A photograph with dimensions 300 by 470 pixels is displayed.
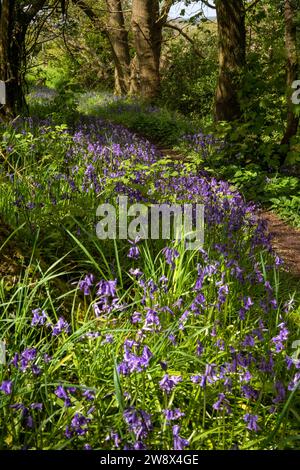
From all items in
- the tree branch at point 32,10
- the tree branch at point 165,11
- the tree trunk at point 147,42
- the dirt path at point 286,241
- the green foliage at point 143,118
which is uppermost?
the tree branch at point 165,11

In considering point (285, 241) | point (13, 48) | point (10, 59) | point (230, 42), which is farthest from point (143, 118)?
point (285, 241)

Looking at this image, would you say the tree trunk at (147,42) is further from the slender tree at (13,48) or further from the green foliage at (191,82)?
the slender tree at (13,48)

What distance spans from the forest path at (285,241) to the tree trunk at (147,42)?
38.5 feet

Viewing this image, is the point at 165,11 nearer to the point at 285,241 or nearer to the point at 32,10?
the point at 32,10

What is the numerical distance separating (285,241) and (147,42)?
13278mm

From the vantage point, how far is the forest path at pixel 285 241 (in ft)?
15.4

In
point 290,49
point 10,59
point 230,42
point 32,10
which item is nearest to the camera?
point 290,49

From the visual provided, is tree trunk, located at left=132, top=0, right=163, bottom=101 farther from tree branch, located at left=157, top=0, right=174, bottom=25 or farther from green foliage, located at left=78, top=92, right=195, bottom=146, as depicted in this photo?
green foliage, located at left=78, top=92, right=195, bottom=146

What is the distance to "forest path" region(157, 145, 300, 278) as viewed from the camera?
468 cm

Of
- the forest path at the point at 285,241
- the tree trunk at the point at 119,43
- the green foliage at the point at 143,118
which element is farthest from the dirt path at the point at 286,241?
the tree trunk at the point at 119,43

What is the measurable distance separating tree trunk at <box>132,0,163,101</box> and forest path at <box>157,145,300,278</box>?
11746 millimetres

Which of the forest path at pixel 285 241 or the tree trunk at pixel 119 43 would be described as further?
the tree trunk at pixel 119 43

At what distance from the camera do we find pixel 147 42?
56.4 feet

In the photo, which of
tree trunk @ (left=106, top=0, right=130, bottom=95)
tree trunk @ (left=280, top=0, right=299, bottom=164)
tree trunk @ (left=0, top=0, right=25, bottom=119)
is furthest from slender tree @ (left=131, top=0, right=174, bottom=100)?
tree trunk @ (left=280, top=0, right=299, bottom=164)
